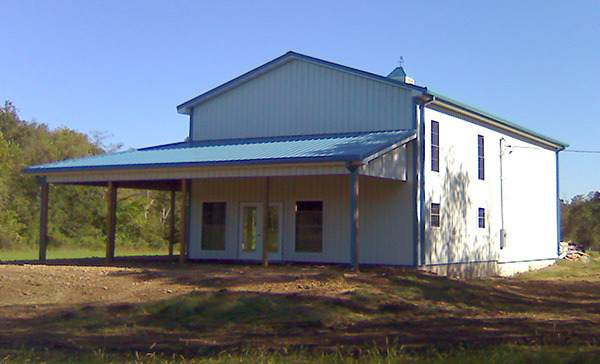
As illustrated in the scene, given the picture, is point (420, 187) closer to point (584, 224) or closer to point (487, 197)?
point (487, 197)

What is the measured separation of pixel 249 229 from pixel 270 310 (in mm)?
10192

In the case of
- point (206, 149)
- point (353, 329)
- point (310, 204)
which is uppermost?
point (206, 149)

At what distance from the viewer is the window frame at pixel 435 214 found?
22.4 m

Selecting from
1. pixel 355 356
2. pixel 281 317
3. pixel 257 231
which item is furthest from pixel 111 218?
pixel 355 356

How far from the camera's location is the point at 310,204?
75.0 ft

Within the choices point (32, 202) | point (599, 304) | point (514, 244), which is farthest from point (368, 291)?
point (32, 202)

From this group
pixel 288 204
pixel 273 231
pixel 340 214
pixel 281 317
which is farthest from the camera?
pixel 273 231

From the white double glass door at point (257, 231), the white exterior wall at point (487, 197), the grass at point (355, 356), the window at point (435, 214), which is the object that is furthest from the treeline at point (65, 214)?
the grass at point (355, 356)

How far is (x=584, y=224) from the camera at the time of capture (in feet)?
184

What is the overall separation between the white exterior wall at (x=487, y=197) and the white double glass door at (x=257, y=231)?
16.0ft

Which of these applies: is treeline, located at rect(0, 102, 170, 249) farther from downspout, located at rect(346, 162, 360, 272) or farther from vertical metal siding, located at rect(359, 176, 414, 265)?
downspout, located at rect(346, 162, 360, 272)

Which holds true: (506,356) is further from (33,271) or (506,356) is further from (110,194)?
(110,194)

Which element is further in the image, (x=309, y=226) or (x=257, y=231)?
(x=257, y=231)

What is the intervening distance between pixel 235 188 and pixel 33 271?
7491 mm
